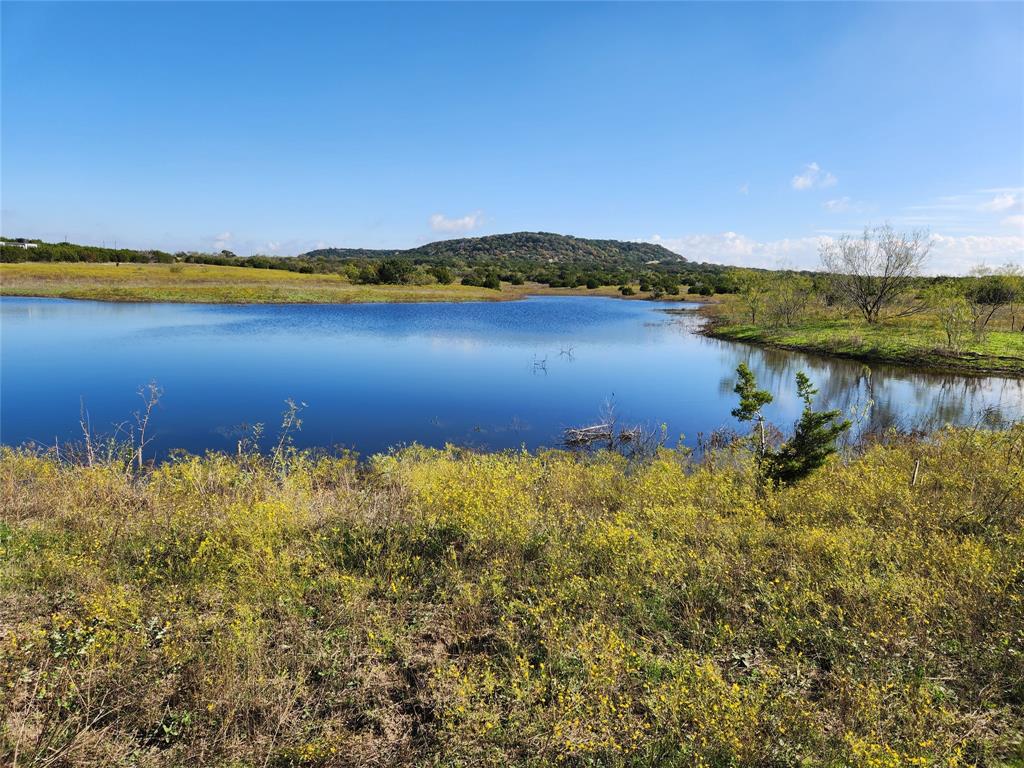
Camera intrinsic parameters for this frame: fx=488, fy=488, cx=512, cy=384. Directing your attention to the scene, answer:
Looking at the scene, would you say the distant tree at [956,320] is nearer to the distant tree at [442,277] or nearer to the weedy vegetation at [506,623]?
the weedy vegetation at [506,623]

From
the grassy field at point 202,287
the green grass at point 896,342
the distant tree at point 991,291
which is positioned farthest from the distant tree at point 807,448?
the grassy field at point 202,287

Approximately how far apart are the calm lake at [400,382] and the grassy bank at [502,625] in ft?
23.5

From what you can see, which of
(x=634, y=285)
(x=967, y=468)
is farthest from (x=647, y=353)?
(x=634, y=285)

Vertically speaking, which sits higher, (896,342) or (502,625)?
(896,342)

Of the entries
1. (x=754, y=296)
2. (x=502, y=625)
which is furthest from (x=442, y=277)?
(x=502, y=625)

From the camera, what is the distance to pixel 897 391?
21625mm

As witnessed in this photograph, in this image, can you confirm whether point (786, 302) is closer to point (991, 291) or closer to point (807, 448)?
point (991, 291)

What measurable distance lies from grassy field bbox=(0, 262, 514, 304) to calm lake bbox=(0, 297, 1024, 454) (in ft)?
51.9

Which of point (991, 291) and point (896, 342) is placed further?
point (991, 291)

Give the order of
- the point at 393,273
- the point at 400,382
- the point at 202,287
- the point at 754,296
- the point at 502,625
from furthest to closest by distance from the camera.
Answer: the point at 393,273
the point at 202,287
the point at 754,296
the point at 400,382
the point at 502,625

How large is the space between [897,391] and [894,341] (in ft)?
37.7

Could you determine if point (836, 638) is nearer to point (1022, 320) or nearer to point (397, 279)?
point (1022, 320)

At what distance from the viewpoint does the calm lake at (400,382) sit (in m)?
15.7

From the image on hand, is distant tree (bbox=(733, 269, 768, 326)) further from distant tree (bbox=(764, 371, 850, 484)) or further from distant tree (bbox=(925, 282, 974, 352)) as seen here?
distant tree (bbox=(764, 371, 850, 484))
